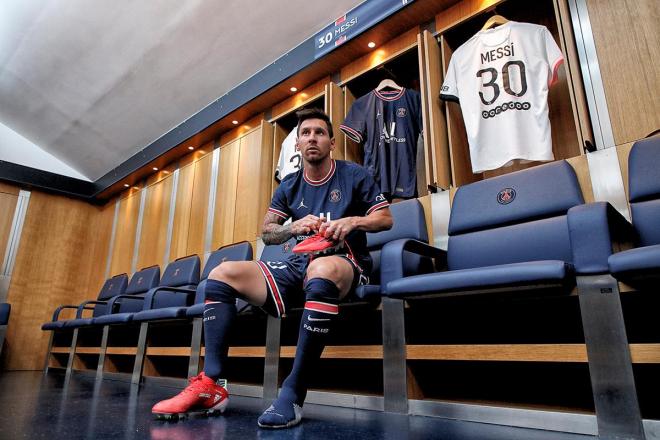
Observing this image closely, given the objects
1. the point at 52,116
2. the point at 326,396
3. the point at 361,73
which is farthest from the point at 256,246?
the point at 52,116

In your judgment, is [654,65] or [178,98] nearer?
[654,65]

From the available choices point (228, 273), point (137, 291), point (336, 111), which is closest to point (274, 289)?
point (228, 273)

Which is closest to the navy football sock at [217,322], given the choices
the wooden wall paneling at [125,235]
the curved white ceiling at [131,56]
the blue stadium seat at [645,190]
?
the blue stadium seat at [645,190]

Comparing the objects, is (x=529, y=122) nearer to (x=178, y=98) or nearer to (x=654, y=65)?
(x=654, y=65)

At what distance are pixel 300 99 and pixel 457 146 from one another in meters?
1.66

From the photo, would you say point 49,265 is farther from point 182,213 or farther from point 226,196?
point 226,196

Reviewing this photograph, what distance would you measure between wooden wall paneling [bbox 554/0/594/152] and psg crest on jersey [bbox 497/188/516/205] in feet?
1.56

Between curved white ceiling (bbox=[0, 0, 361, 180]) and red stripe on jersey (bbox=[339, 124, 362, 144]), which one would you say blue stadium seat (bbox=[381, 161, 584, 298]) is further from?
curved white ceiling (bbox=[0, 0, 361, 180])

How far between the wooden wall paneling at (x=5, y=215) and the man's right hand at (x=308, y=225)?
18.4ft

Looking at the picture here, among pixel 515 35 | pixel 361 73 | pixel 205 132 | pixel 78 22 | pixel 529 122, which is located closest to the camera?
pixel 529 122

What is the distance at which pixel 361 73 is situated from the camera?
331 centimetres

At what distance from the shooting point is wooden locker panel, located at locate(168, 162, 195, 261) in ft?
15.2

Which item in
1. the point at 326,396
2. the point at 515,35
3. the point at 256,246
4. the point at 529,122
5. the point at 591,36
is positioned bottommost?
the point at 326,396

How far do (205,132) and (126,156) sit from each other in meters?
1.99
